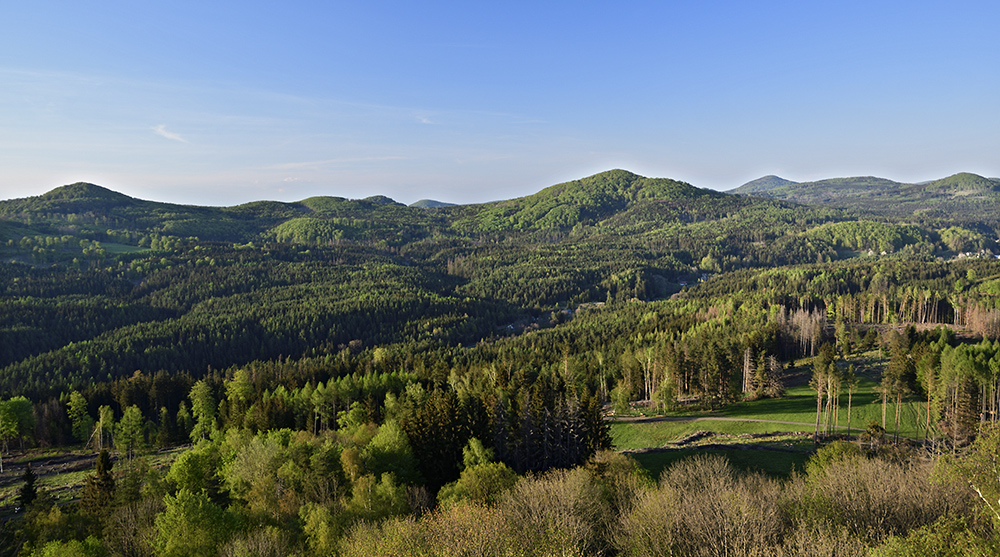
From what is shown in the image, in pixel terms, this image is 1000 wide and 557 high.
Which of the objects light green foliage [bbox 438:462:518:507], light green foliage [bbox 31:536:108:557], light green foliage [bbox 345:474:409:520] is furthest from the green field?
light green foliage [bbox 31:536:108:557]

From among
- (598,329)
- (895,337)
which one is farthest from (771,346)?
(598,329)

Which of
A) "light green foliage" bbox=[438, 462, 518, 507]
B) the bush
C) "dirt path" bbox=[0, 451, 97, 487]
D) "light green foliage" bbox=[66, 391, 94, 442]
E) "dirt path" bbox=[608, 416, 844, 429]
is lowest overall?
"dirt path" bbox=[0, 451, 97, 487]

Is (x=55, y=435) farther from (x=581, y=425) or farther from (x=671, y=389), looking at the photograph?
(x=671, y=389)

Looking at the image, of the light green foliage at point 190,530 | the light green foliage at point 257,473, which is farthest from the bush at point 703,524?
the light green foliage at point 257,473

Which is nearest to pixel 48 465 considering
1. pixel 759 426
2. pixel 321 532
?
pixel 321 532

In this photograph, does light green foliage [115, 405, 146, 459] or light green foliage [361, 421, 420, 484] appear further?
light green foliage [115, 405, 146, 459]

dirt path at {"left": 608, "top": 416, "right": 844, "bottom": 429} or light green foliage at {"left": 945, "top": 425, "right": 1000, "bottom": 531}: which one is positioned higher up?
light green foliage at {"left": 945, "top": 425, "right": 1000, "bottom": 531}

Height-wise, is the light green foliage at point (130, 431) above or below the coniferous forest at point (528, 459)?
below

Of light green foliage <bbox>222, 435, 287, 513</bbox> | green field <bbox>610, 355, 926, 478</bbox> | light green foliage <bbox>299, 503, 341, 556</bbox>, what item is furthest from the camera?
green field <bbox>610, 355, 926, 478</bbox>

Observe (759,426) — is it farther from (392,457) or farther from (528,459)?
(392,457)

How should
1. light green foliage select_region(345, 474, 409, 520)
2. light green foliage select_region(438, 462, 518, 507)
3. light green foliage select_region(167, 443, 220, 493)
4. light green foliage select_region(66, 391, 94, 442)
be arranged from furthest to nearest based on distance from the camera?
light green foliage select_region(66, 391, 94, 442), light green foliage select_region(167, 443, 220, 493), light green foliage select_region(438, 462, 518, 507), light green foliage select_region(345, 474, 409, 520)

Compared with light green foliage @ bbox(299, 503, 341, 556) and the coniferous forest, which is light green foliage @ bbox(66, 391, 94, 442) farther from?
light green foliage @ bbox(299, 503, 341, 556)

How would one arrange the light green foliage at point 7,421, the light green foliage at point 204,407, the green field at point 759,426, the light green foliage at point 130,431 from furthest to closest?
the light green foliage at point 204,407, the light green foliage at point 130,431, the light green foliage at point 7,421, the green field at point 759,426

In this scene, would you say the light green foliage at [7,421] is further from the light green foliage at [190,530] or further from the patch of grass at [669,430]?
the patch of grass at [669,430]
